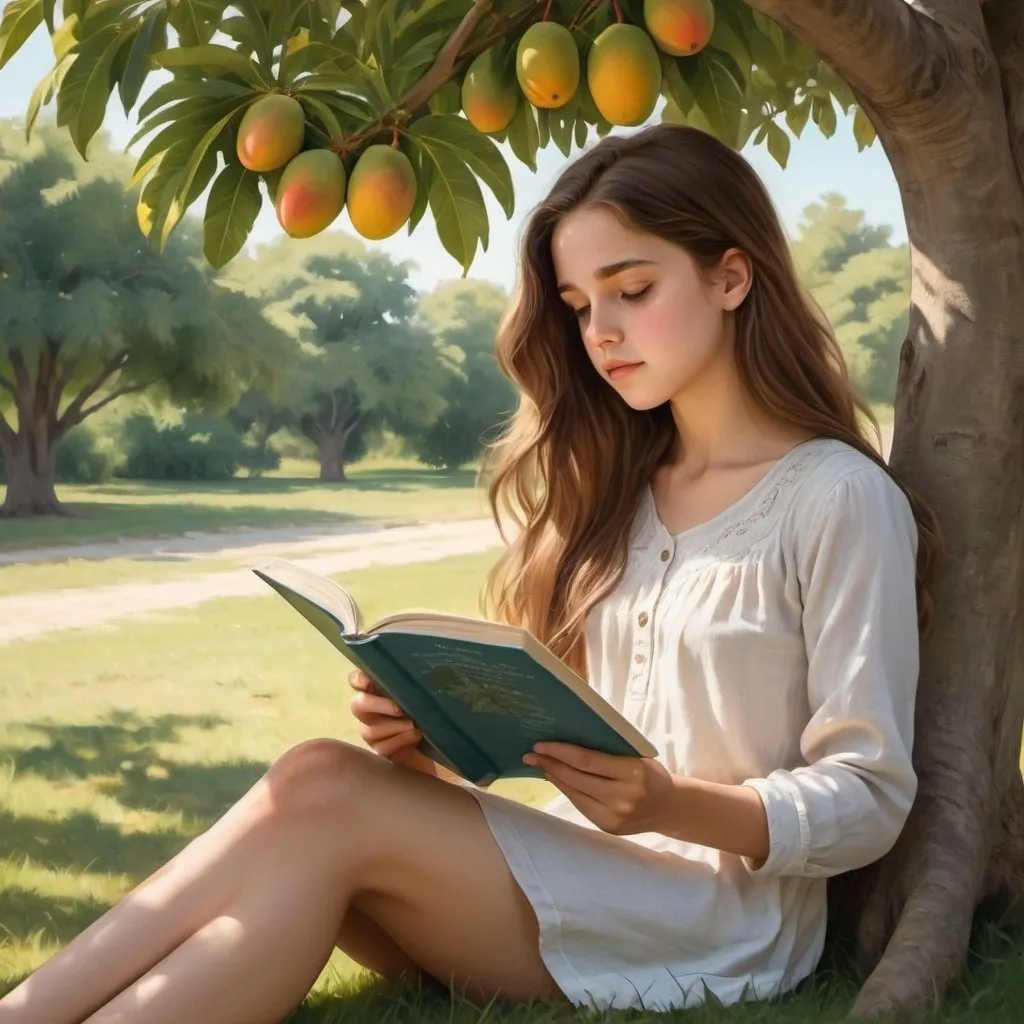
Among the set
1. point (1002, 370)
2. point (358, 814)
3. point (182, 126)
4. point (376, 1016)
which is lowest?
point (376, 1016)

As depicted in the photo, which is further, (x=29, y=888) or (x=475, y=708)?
(x=29, y=888)

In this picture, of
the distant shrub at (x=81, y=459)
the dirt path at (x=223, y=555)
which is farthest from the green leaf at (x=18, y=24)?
the distant shrub at (x=81, y=459)

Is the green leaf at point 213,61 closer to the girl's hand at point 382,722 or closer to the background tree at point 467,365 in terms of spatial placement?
the girl's hand at point 382,722

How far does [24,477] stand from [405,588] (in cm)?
172

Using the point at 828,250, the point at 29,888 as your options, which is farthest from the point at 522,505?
the point at 828,250

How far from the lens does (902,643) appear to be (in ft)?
3.91

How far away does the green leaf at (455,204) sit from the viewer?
4.65 feet

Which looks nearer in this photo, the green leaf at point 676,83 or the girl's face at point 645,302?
the girl's face at point 645,302

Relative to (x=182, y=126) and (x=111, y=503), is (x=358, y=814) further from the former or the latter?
(x=111, y=503)

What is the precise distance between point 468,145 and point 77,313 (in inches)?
194

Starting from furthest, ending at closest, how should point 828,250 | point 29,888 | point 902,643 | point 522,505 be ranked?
point 828,250
point 29,888
point 522,505
point 902,643

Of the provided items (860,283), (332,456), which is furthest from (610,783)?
(860,283)

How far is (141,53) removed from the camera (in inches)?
56.0

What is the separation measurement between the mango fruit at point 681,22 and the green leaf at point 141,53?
0.50 meters
